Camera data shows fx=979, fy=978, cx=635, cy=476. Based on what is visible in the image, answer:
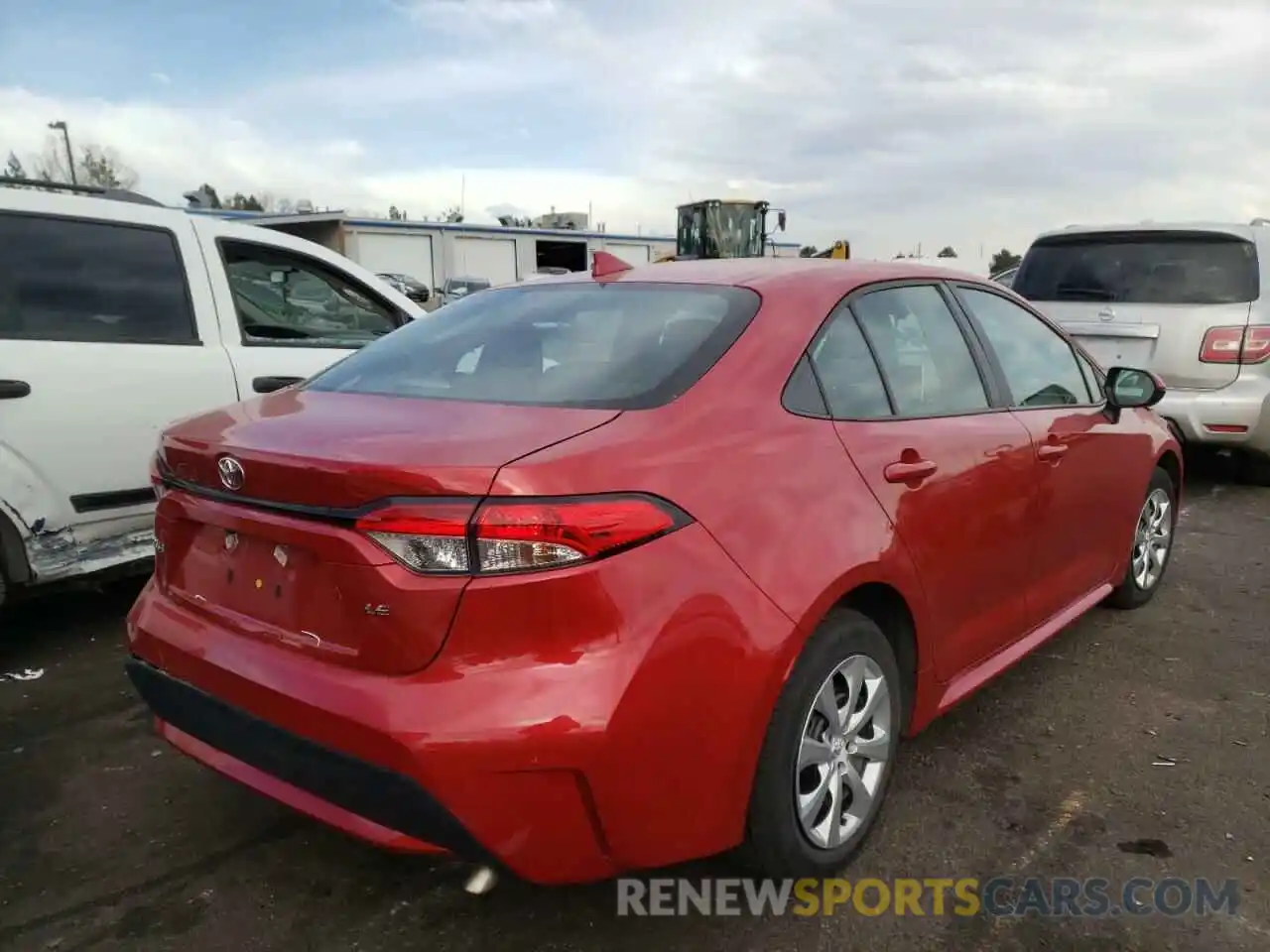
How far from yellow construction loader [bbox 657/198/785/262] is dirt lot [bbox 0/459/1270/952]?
22951 millimetres

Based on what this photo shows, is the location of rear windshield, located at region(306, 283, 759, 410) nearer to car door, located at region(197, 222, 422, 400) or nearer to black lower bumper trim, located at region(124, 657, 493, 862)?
black lower bumper trim, located at region(124, 657, 493, 862)

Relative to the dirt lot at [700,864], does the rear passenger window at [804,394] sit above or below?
above

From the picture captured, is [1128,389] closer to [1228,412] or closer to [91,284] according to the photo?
[1228,412]

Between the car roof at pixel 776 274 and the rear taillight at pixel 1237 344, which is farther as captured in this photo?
the rear taillight at pixel 1237 344

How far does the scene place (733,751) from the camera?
2094 millimetres

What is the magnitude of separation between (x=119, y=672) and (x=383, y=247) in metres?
39.8

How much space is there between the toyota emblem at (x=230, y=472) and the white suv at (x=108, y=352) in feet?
6.03

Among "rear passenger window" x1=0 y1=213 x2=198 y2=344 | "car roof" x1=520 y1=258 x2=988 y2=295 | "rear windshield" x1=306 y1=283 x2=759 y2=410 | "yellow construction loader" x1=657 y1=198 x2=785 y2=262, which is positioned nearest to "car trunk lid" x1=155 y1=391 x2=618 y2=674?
"rear windshield" x1=306 y1=283 x2=759 y2=410

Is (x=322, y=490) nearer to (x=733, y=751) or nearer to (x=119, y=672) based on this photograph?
(x=733, y=751)

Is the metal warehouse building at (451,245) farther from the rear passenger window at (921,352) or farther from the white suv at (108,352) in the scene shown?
the rear passenger window at (921,352)

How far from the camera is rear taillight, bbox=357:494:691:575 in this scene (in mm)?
1859

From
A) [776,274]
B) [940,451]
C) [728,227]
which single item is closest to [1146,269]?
[940,451]

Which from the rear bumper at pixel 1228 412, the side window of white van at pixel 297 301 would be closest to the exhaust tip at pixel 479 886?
the side window of white van at pixel 297 301

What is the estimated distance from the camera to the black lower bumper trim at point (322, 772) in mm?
1892
